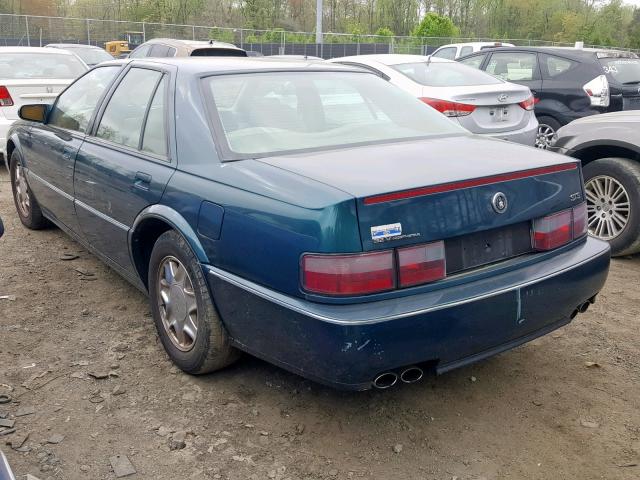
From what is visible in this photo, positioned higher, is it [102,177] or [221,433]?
[102,177]

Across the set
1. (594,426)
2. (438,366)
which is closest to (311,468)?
(438,366)

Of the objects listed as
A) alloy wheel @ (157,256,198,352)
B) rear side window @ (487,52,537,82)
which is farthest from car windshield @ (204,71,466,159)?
rear side window @ (487,52,537,82)

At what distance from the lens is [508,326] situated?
286 centimetres

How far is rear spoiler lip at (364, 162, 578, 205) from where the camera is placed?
257 centimetres

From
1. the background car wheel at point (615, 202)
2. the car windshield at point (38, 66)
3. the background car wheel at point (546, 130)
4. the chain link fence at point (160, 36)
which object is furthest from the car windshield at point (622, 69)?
the chain link fence at point (160, 36)

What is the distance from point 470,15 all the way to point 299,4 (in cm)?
1745

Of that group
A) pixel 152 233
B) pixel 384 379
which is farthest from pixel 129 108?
pixel 384 379

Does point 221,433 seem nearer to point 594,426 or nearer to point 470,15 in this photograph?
point 594,426

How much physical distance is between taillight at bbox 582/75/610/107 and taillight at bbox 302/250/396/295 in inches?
294

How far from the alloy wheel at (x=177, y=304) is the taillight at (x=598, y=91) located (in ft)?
24.2

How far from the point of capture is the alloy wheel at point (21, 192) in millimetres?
5675

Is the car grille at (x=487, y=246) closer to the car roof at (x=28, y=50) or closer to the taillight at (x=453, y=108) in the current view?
the taillight at (x=453, y=108)

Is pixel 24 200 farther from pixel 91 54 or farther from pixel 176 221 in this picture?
pixel 91 54

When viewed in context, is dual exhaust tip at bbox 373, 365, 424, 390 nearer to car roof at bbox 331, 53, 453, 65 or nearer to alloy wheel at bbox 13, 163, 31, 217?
alloy wheel at bbox 13, 163, 31, 217
